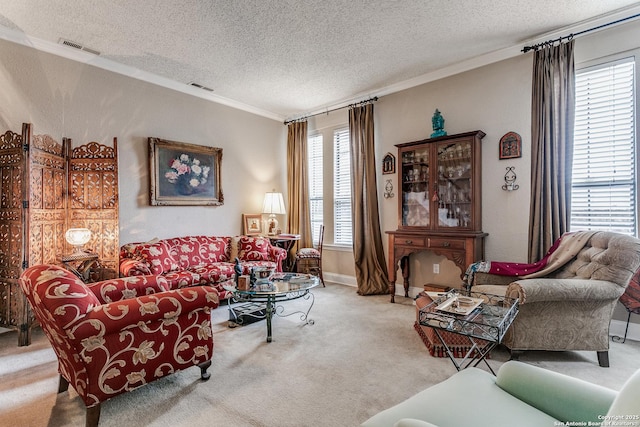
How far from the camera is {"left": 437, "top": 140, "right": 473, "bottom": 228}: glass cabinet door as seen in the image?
151 inches

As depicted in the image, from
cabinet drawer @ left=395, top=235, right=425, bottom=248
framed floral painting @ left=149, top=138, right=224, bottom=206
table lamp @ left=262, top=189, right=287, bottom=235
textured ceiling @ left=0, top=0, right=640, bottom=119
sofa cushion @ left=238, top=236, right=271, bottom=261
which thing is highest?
textured ceiling @ left=0, top=0, right=640, bottom=119

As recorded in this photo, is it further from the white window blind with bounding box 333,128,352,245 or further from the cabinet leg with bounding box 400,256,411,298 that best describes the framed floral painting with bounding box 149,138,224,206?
the cabinet leg with bounding box 400,256,411,298

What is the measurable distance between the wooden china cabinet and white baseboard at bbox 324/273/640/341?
0.38 metres

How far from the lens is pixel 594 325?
8.00 ft

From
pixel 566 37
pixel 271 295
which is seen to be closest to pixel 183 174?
pixel 271 295

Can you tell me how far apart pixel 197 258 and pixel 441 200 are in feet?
10.7

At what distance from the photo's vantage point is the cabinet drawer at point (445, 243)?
12.0 feet

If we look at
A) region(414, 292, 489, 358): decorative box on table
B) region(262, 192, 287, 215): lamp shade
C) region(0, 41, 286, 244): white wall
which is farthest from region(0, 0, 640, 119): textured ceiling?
region(414, 292, 489, 358): decorative box on table

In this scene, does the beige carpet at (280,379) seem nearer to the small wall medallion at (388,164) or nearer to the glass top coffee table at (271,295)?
the glass top coffee table at (271,295)

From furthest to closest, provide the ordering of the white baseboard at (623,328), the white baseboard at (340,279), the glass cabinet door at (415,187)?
the white baseboard at (340,279) → the glass cabinet door at (415,187) → the white baseboard at (623,328)

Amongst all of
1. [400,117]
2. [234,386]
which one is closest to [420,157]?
[400,117]

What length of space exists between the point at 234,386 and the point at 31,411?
3.84 feet

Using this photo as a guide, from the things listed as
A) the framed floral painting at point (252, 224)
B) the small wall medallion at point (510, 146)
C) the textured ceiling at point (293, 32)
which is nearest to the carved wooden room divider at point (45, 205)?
the textured ceiling at point (293, 32)

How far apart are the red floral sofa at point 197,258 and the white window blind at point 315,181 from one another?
117 centimetres
